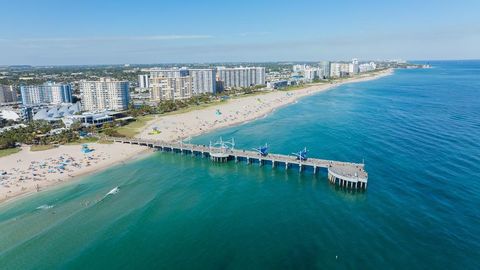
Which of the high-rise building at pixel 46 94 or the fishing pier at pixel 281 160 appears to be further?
the high-rise building at pixel 46 94

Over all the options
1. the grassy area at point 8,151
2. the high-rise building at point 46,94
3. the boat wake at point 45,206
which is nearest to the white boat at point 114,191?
the boat wake at point 45,206

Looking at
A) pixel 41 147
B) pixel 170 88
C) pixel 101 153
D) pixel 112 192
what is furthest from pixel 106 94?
pixel 112 192

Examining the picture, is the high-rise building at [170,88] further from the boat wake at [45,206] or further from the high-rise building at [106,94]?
the boat wake at [45,206]

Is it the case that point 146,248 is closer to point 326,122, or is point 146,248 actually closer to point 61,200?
point 61,200

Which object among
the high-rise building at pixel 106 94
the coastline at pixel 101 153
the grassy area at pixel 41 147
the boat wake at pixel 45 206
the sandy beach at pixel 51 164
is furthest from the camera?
the high-rise building at pixel 106 94

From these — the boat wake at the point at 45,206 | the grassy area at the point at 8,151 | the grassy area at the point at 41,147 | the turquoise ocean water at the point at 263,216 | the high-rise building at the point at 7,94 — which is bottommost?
the boat wake at the point at 45,206

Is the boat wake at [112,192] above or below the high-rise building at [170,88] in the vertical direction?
below
